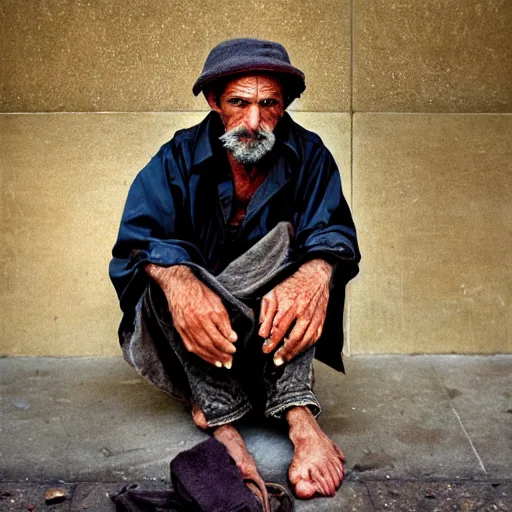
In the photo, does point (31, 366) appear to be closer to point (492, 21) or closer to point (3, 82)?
point (3, 82)

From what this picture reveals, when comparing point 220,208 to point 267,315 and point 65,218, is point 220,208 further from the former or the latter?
point 65,218

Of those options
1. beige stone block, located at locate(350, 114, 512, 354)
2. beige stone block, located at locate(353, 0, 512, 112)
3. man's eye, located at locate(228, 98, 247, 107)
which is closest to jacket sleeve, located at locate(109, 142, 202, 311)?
man's eye, located at locate(228, 98, 247, 107)

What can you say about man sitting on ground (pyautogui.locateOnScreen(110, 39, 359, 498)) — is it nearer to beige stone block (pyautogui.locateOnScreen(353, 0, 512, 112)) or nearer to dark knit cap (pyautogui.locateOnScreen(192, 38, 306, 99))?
dark knit cap (pyautogui.locateOnScreen(192, 38, 306, 99))

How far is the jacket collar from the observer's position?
11.4ft

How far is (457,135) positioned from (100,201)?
6.62ft

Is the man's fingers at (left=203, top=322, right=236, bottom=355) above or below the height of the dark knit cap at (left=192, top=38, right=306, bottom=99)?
below

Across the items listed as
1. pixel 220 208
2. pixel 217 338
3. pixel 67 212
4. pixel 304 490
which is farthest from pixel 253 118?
pixel 67 212

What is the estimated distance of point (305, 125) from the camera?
14.7 ft

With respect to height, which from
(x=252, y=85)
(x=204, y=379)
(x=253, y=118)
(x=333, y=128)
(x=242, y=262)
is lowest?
(x=204, y=379)

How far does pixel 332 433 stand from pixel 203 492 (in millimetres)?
959

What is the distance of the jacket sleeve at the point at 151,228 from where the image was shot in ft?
10.9

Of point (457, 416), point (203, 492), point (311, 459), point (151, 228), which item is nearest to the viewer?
point (203, 492)

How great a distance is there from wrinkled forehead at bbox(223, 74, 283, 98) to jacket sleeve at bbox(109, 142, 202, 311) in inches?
16.7

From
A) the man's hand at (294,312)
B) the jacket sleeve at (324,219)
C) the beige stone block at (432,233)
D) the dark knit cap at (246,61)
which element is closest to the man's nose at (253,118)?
the dark knit cap at (246,61)
